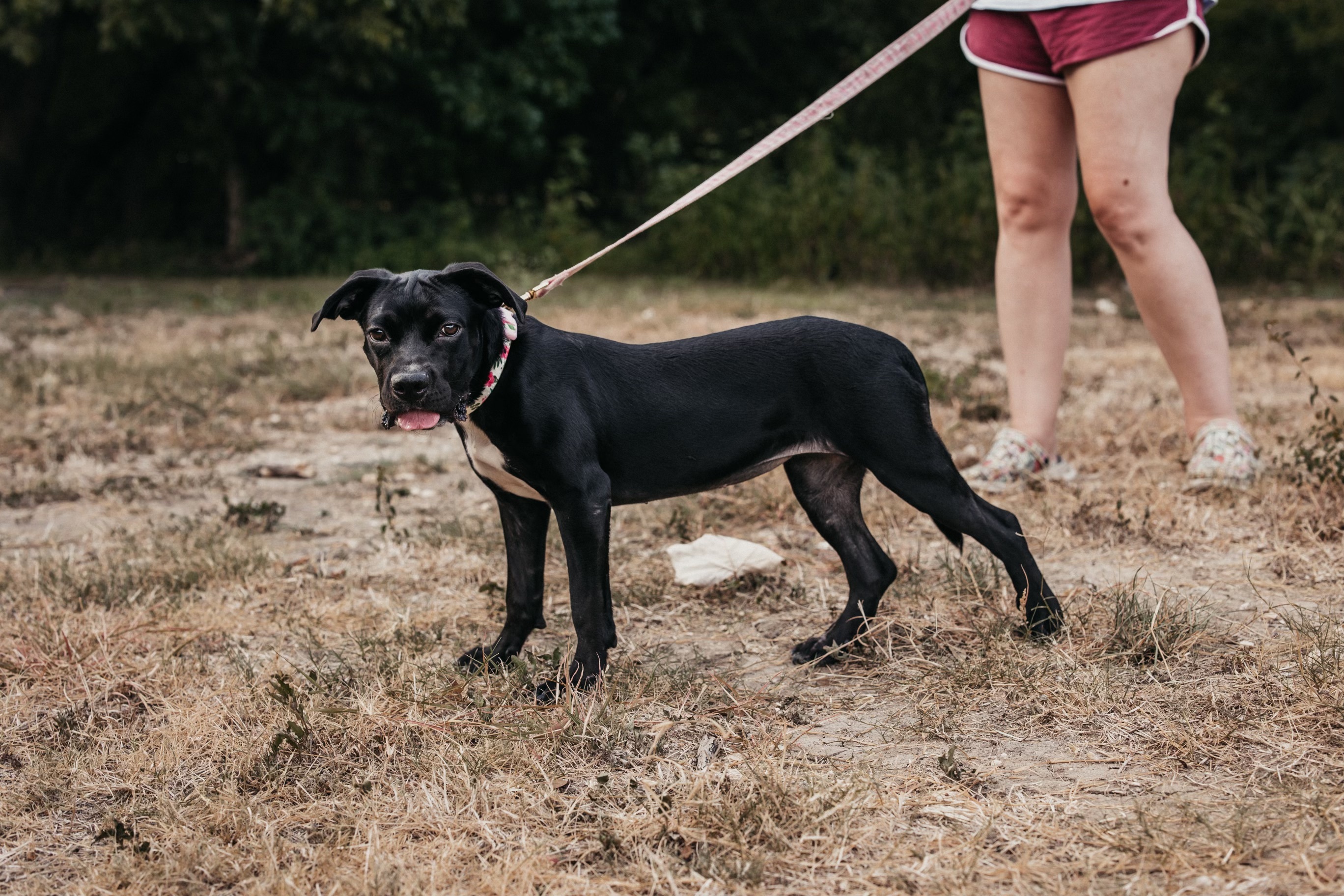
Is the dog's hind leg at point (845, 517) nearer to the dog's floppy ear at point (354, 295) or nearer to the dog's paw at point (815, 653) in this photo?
the dog's paw at point (815, 653)

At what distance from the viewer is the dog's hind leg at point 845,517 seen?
3.16m

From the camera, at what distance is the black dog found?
267cm

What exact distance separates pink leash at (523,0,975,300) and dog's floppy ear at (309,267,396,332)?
483 millimetres

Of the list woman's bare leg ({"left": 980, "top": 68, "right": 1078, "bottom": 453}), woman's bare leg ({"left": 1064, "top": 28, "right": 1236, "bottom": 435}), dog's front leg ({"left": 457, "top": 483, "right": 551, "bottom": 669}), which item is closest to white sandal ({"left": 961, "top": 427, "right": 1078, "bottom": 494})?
woman's bare leg ({"left": 980, "top": 68, "right": 1078, "bottom": 453})

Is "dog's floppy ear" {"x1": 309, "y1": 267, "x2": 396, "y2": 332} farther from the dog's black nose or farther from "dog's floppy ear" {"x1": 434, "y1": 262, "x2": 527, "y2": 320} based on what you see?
the dog's black nose

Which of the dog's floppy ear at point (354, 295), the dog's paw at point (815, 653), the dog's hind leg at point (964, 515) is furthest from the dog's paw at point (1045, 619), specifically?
the dog's floppy ear at point (354, 295)

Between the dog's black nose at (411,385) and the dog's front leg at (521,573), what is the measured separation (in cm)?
57

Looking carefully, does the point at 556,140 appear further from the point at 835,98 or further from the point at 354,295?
the point at 354,295

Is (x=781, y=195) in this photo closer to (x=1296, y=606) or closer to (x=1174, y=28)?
(x=1174, y=28)

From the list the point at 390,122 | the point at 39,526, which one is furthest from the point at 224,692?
the point at 390,122

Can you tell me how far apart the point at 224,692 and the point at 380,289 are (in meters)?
1.01

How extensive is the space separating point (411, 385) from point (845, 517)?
4.10 feet

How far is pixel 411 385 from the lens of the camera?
250 centimetres

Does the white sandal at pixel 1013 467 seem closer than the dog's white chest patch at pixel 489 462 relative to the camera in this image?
No
